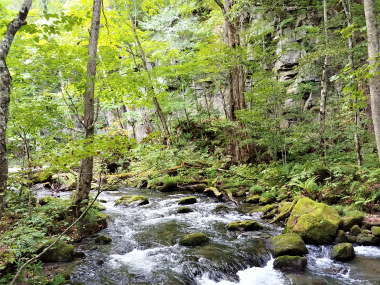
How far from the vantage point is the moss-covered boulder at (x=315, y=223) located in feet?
23.9

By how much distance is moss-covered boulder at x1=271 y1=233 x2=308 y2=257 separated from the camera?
6.64m

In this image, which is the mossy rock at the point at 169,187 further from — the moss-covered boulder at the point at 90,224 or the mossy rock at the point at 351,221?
the mossy rock at the point at 351,221

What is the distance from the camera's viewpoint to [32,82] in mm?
7793

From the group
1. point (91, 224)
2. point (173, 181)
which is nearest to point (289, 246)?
point (91, 224)

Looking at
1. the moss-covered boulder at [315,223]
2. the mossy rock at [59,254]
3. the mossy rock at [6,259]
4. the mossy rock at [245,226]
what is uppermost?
the mossy rock at [6,259]

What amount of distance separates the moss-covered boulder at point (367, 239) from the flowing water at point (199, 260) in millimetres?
227

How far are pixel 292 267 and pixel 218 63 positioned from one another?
1071 centimetres

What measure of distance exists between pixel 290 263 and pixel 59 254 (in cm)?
491

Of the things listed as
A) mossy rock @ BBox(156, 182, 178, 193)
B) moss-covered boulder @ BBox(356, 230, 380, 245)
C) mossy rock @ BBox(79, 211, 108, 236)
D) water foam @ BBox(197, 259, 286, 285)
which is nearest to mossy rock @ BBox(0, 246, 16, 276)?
mossy rock @ BBox(79, 211, 108, 236)

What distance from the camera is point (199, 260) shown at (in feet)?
20.7

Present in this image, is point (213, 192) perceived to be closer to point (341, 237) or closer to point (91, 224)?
point (91, 224)

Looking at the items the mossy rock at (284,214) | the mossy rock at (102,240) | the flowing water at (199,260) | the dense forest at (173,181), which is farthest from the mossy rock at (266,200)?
the mossy rock at (102,240)

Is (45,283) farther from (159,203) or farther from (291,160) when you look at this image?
(291,160)

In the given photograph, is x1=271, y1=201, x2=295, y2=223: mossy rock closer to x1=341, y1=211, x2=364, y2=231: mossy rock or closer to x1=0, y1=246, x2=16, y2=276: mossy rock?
x1=341, y1=211, x2=364, y2=231: mossy rock
